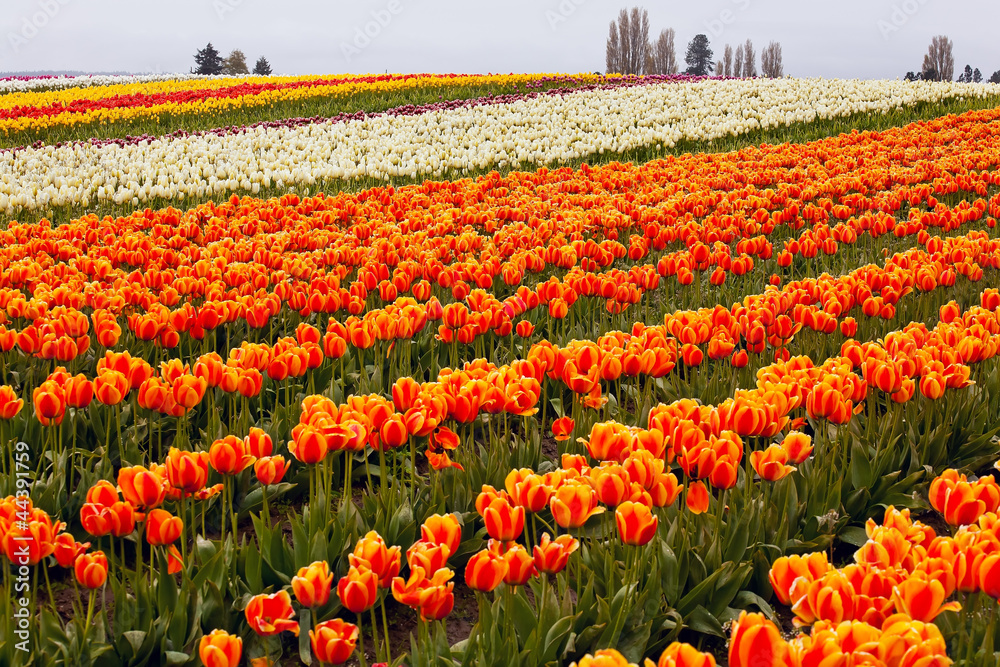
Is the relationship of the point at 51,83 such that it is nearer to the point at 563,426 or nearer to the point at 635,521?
the point at 563,426

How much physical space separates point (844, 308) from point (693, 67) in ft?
295

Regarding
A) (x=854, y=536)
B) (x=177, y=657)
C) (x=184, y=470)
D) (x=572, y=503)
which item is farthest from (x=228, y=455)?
(x=854, y=536)

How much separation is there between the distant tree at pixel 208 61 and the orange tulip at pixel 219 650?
66.6 meters

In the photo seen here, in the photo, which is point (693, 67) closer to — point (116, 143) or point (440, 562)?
point (116, 143)

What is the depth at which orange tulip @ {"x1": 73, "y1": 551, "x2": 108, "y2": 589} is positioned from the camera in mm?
→ 2064

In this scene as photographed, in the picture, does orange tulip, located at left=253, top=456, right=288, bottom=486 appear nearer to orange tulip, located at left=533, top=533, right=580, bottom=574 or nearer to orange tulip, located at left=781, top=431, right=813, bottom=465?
orange tulip, located at left=533, top=533, right=580, bottom=574

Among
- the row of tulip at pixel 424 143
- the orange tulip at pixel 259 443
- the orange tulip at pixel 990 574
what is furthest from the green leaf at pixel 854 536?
the row of tulip at pixel 424 143

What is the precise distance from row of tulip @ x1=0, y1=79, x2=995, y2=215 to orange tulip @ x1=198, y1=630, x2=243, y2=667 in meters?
8.39

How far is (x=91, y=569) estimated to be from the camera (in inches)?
81.3

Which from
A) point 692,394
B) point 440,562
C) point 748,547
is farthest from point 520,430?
point 440,562

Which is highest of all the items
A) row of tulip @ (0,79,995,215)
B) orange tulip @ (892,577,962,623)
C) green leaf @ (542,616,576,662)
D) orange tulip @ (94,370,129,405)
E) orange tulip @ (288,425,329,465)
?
row of tulip @ (0,79,995,215)

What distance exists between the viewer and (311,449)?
2270 millimetres

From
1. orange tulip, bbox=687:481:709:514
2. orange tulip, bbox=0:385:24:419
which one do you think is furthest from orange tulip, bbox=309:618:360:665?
orange tulip, bbox=0:385:24:419

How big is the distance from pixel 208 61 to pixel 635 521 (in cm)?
6768
